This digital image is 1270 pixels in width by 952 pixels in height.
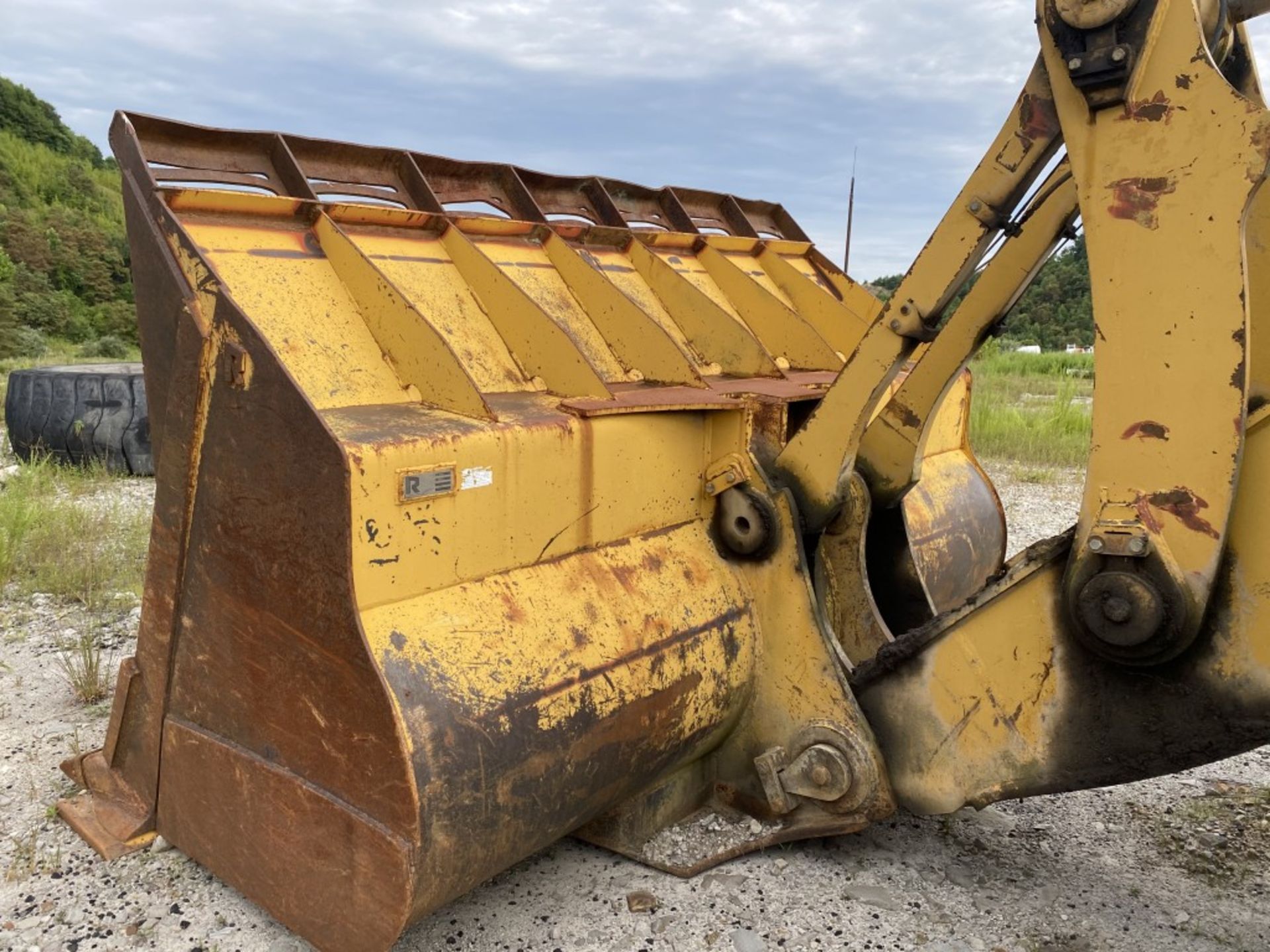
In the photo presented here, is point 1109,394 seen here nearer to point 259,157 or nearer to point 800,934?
point 800,934

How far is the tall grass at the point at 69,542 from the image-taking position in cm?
475

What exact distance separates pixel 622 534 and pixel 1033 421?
8156mm

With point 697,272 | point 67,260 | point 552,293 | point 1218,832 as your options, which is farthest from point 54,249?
point 1218,832

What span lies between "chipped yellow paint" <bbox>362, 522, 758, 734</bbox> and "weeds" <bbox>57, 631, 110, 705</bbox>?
220 cm

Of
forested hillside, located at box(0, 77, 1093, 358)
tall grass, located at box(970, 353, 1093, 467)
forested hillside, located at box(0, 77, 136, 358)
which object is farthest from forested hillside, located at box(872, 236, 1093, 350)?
forested hillside, located at box(0, 77, 136, 358)

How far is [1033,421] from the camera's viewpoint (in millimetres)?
9734

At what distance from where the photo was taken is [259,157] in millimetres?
2791

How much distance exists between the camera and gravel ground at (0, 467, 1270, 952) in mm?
2342

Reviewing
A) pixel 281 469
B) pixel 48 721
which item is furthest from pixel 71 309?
pixel 281 469

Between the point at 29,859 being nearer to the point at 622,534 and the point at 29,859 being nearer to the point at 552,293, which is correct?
the point at 622,534

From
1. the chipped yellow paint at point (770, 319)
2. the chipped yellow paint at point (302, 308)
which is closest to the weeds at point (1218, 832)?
the chipped yellow paint at point (770, 319)

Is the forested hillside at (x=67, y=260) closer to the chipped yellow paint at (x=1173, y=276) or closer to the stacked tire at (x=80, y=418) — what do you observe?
the stacked tire at (x=80, y=418)

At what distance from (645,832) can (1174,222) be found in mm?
1862

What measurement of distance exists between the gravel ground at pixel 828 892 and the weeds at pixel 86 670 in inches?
20.9
